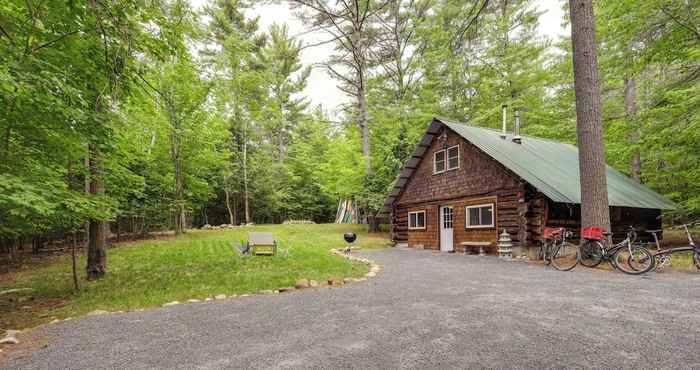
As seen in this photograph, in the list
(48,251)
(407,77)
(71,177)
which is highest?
(407,77)

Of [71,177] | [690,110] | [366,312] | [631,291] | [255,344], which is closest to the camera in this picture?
[255,344]

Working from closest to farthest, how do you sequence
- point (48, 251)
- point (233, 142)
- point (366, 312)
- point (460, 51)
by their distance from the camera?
point (366, 312) < point (48, 251) < point (460, 51) < point (233, 142)

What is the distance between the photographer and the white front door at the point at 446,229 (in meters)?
14.5

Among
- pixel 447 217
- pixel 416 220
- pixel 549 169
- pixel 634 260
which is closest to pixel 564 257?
pixel 634 260

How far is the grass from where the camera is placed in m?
5.74

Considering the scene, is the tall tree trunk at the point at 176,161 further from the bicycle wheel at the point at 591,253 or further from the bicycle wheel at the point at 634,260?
the bicycle wheel at the point at 634,260

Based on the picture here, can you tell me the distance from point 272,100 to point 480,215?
77.8 feet

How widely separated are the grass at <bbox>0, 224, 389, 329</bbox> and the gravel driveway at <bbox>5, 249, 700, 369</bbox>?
967 millimetres

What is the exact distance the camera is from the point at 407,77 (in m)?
24.7

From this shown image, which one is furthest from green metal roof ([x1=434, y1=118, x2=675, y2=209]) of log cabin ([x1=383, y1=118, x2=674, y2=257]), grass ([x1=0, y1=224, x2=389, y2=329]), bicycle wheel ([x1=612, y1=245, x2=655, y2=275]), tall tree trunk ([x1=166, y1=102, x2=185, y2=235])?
tall tree trunk ([x1=166, y1=102, x2=185, y2=235])

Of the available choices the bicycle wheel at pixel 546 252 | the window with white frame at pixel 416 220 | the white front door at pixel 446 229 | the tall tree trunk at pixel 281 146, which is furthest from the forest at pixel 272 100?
the white front door at pixel 446 229

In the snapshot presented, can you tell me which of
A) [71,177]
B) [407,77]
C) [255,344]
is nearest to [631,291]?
[255,344]

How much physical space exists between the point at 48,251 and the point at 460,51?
24.2 meters

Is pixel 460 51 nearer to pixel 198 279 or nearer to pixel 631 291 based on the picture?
pixel 631 291
